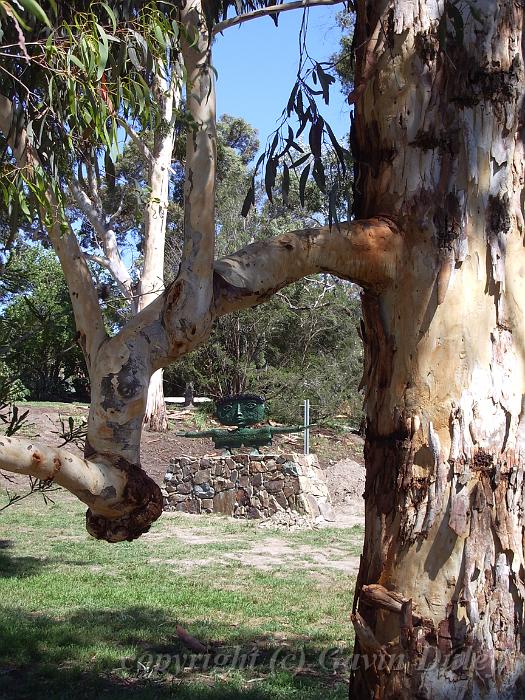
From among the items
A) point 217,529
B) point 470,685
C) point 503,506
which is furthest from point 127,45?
point 217,529

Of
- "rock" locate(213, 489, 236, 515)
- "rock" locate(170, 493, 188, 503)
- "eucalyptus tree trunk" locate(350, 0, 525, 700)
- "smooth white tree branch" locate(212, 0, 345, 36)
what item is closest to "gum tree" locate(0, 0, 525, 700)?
"eucalyptus tree trunk" locate(350, 0, 525, 700)

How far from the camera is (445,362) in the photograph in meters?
2.53

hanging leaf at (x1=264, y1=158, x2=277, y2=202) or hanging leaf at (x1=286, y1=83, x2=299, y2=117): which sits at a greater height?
hanging leaf at (x1=286, y1=83, x2=299, y2=117)

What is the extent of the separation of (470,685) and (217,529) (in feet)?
30.8

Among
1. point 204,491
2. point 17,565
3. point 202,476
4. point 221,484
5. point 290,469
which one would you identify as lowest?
point 17,565

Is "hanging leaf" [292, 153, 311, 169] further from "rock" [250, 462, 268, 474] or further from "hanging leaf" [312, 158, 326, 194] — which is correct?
"rock" [250, 462, 268, 474]

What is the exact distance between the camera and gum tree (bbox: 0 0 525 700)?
242 centimetres

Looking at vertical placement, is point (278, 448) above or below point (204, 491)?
above

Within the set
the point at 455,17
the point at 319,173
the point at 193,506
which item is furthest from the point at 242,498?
the point at 455,17

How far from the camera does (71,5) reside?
154 inches

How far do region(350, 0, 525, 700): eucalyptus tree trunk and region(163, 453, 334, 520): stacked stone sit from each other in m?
9.81

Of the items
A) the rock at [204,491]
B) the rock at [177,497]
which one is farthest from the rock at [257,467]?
the rock at [177,497]

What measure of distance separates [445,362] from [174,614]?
471cm

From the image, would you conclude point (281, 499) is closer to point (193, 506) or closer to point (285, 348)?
point (193, 506)
